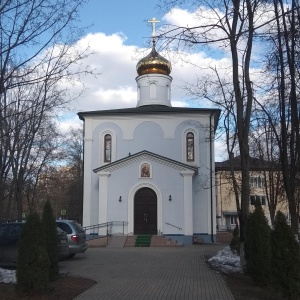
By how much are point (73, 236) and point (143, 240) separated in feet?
31.7

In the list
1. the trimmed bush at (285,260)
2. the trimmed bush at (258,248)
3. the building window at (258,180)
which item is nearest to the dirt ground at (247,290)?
the trimmed bush at (258,248)

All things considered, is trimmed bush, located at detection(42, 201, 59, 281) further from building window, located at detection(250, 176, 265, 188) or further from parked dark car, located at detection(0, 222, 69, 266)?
building window, located at detection(250, 176, 265, 188)

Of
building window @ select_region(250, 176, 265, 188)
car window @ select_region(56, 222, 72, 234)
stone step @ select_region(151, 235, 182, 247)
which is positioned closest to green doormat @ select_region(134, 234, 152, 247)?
stone step @ select_region(151, 235, 182, 247)

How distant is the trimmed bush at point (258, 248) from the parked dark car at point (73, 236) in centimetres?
762

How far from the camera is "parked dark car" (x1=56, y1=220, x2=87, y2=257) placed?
Result: 1795 centimetres

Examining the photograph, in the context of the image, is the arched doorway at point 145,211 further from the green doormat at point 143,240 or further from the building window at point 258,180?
the building window at point 258,180


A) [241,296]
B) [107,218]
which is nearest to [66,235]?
[241,296]

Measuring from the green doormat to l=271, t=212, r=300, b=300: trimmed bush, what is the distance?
1745 centimetres

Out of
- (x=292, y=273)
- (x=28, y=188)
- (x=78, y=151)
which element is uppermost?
(x=78, y=151)

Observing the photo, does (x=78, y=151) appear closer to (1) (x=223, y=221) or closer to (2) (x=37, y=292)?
(1) (x=223, y=221)

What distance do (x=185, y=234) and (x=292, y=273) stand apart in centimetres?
1998

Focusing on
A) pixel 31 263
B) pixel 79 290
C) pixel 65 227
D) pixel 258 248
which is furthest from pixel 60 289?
pixel 65 227

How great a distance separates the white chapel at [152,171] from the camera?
2922 cm

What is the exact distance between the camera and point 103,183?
29.5m
